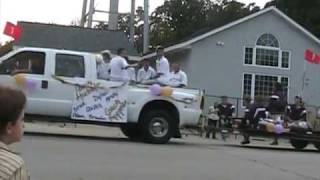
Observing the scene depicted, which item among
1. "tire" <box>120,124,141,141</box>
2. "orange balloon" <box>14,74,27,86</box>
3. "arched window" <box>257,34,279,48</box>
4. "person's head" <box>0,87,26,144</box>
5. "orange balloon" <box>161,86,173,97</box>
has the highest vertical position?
"arched window" <box>257,34,279,48</box>

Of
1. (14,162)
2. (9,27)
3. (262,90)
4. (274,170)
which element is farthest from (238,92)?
(14,162)

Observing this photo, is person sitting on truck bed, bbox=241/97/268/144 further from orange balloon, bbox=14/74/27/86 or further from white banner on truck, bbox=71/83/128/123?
orange balloon, bbox=14/74/27/86

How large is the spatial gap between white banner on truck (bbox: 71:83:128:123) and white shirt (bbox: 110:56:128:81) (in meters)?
0.28

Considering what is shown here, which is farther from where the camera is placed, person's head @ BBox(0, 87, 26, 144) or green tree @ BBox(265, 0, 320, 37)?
green tree @ BBox(265, 0, 320, 37)

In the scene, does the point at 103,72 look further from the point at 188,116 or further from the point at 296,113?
the point at 296,113

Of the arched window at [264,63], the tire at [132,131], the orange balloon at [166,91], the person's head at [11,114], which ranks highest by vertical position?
the arched window at [264,63]

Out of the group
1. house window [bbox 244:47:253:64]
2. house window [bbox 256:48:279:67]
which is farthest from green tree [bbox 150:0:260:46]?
house window [bbox 244:47:253:64]

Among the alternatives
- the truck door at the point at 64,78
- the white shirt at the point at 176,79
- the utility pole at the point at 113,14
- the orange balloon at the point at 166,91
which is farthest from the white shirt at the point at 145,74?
the utility pole at the point at 113,14

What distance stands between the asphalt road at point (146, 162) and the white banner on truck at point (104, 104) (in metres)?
0.59

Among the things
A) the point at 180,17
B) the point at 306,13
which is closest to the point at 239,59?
the point at 306,13

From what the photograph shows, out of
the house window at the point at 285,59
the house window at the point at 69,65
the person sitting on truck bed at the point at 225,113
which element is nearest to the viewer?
the house window at the point at 69,65

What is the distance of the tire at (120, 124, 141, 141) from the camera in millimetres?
16916

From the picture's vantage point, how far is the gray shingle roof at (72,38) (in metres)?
34.4

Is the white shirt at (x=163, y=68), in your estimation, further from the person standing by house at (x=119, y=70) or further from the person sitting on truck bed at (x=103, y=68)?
the person sitting on truck bed at (x=103, y=68)
